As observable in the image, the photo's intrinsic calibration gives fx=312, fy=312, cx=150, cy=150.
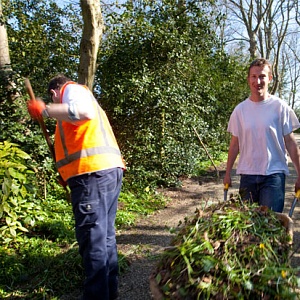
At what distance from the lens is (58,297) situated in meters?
2.88

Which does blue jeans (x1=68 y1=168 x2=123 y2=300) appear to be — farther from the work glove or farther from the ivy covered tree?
the ivy covered tree

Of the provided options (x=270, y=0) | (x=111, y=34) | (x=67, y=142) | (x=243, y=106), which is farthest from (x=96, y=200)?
(x=270, y=0)

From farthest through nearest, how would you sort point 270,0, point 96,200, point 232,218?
1. point 270,0
2. point 96,200
3. point 232,218

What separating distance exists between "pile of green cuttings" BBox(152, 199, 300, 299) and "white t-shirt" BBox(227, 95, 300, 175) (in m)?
0.75

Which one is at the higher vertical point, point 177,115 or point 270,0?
point 270,0

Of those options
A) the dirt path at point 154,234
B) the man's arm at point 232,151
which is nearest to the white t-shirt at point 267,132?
the man's arm at point 232,151

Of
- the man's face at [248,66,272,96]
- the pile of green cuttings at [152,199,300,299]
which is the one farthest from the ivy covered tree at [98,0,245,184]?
the pile of green cuttings at [152,199,300,299]

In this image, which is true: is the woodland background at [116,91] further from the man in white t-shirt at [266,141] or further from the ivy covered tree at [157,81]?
the man in white t-shirt at [266,141]

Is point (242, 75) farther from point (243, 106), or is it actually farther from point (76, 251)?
point (76, 251)

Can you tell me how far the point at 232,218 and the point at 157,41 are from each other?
4875 millimetres

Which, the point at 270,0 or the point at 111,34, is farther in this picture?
the point at 270,0

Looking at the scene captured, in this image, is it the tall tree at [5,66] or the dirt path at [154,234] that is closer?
the dirt path at [154,234]

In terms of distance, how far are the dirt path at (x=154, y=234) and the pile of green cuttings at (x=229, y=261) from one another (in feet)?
0.88

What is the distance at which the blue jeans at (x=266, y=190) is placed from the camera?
8.73 feet
